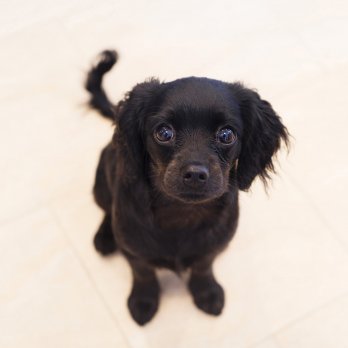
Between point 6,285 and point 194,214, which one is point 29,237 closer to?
point 6,285

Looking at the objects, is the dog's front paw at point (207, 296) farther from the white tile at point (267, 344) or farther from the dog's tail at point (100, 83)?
the dog's tail at point (100, 83)

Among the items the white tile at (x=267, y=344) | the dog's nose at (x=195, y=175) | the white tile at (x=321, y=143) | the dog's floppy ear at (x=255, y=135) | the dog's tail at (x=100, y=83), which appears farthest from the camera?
the white tile at (x=321, y=143)

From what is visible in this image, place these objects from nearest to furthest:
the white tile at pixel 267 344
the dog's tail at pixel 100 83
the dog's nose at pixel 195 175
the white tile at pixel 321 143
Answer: the dog's nose at pixel 195 175 < the dog's tail at pixel 100 83 < the white tile at pixel 267 344 < the white tile at pixel 321 143

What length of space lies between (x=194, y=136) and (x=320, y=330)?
37.2 inches

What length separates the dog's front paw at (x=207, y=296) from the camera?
1976mm

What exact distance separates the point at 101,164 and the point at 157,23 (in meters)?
1.02

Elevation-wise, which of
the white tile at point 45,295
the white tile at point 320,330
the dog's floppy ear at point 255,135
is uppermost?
the dog's floppy ear at point 255,135

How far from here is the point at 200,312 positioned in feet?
6.58

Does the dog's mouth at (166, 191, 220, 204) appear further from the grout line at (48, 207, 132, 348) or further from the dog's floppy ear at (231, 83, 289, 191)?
the grout line at (48, 207, 132, 348)

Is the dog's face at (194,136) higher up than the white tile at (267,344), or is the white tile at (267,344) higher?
the dog's face at (194,136)

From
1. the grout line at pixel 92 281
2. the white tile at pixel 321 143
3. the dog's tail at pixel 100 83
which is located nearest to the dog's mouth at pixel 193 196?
the dog's tail at pixel 100 83

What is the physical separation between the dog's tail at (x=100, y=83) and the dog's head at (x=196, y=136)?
278 mm

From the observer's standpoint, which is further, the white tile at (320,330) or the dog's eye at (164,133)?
the white tile at (320,330)

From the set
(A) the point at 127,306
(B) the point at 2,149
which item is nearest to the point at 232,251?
(A) the point at 127,306
